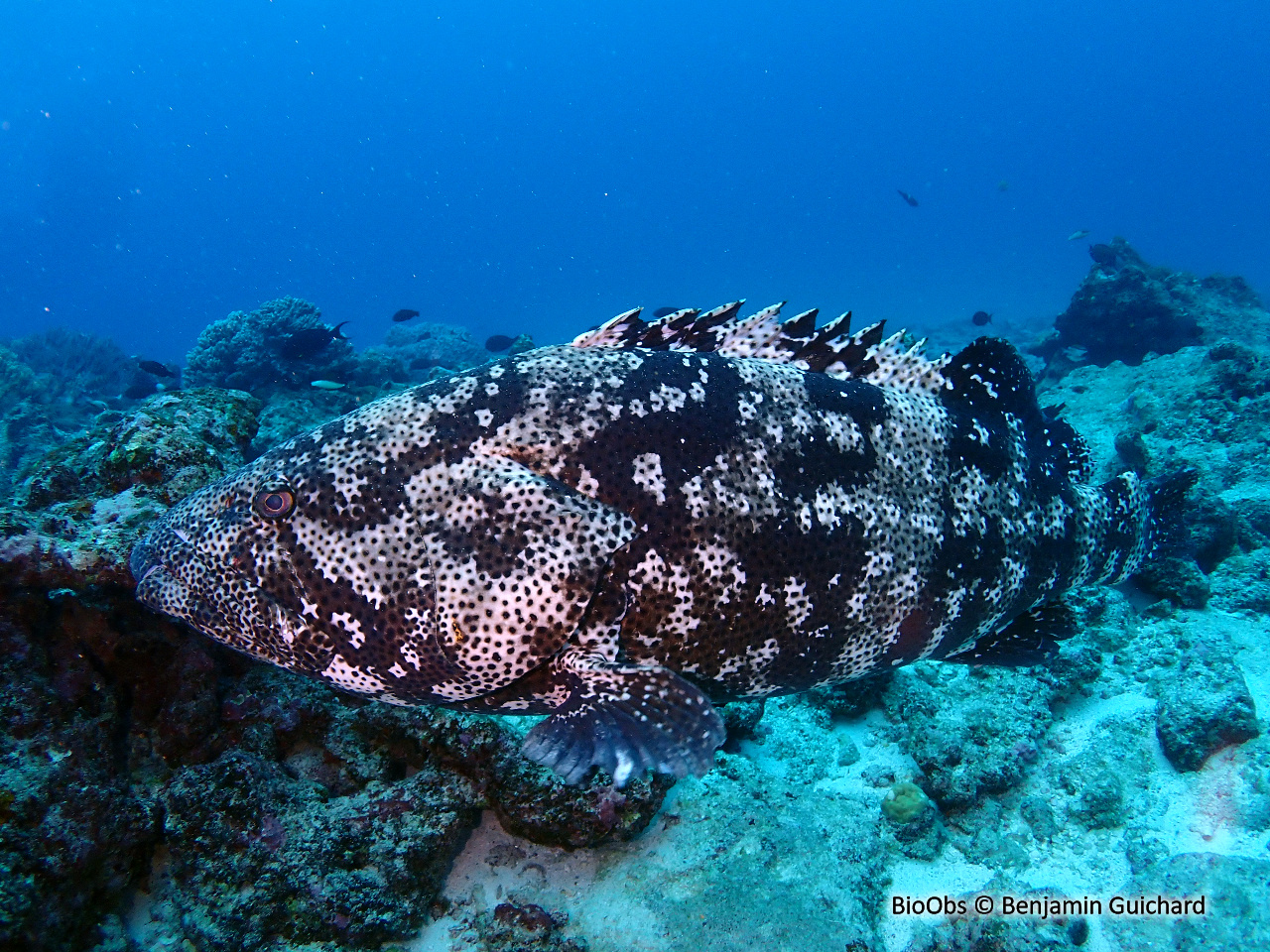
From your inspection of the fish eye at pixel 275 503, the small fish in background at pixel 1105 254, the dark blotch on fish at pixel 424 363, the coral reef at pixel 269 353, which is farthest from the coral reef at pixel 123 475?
the small fish in background at pixel 1105 254

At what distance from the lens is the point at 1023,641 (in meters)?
4.01

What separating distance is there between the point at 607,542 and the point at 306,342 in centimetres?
1480

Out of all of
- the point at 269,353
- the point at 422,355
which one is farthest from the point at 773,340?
the point at 422,355

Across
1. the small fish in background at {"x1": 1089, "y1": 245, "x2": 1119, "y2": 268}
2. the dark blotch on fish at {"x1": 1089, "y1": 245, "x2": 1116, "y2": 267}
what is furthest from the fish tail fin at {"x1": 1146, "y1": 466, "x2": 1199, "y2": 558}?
the dark blotch on fish at {"x1": 1089, "y1": 245, "x2": 1116, "y2": 267}

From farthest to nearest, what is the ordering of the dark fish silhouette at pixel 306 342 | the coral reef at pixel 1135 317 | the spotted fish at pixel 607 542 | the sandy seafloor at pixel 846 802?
the coral reef at pixel 1135 317, the dark fish silhouette at pixel 306 342, the sandy seafloor at pixel 846 802, the spotted fish at pixel 607 542

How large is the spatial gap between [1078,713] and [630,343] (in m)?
4.71

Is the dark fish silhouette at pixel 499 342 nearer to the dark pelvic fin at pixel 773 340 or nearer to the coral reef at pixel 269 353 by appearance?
the coral reef at pixel 269 353

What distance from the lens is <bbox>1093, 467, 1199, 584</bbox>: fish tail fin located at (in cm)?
439

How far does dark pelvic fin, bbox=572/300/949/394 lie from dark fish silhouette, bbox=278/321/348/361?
13.4 metres

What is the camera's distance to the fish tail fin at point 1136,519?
4.39 m

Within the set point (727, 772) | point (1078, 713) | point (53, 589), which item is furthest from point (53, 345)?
point (1078, 713)

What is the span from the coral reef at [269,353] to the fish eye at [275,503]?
41.8 feet

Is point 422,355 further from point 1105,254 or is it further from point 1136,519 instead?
point 1105,254

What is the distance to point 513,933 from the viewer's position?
3.25m
